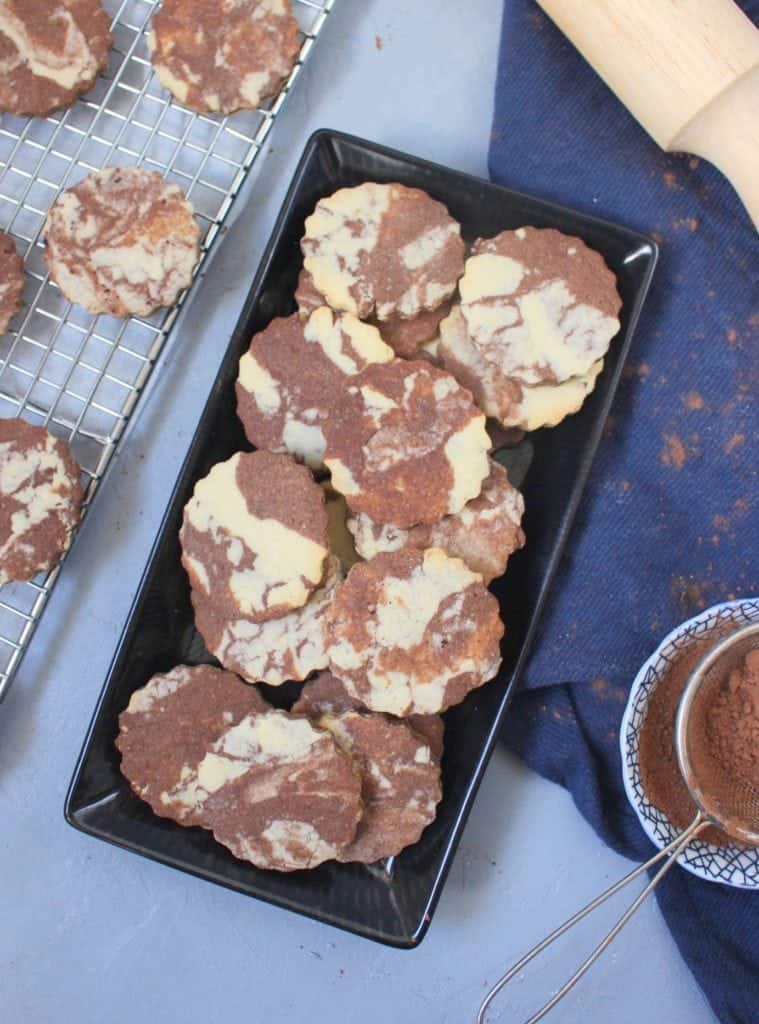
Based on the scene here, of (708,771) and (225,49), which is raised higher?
(225,49)

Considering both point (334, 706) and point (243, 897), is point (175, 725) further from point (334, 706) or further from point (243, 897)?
point (243, 897)

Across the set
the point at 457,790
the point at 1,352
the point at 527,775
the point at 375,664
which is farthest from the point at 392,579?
the point at 1,352

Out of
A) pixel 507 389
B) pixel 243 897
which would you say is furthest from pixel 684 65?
pixel 243 897

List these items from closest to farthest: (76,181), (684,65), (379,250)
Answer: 1. (684,65)
2. (379,250)
3. (76,181)

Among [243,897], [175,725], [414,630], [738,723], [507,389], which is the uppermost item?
[507,389]

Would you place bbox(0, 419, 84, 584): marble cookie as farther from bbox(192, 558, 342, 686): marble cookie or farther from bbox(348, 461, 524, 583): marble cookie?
bbox(348, 461, 524, 583): marble cookie

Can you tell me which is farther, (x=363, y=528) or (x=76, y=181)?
(x=76, y=181)

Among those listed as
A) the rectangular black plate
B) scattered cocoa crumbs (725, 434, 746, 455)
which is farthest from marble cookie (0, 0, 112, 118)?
scattered cocoa crumbs (725, 434, 746, 455)
